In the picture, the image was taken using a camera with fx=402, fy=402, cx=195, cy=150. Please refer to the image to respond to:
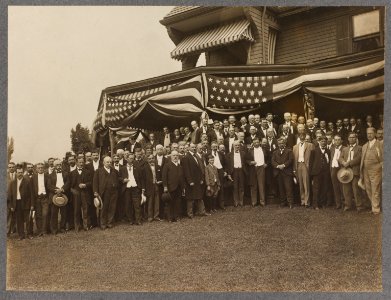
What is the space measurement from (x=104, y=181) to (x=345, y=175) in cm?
310

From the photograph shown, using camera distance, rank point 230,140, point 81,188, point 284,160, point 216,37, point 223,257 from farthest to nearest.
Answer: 1. point 216,37
2. point 230,140
3. point 81,188
4. point 284,160
5. point 223,257

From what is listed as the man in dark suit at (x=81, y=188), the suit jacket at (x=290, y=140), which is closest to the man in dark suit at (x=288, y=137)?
the suit jacket at (x=290, y=140)

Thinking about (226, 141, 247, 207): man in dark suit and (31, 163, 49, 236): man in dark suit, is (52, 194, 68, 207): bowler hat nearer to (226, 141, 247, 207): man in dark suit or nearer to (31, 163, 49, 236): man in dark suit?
(31, 163, 49, 236): man in dark suit

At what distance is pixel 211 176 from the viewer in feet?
17.6

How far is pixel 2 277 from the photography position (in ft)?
16.1

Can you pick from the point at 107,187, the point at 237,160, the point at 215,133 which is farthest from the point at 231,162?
the point at 107,187

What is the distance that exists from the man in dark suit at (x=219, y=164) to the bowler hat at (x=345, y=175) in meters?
1.48

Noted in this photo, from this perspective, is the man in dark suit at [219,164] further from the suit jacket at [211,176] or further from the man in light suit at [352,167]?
the man in light suit at [352,167]

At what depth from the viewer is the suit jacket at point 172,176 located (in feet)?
17.6

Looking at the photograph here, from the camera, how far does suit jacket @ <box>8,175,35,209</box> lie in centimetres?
502

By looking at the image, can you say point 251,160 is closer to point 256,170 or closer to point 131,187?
point 256,170

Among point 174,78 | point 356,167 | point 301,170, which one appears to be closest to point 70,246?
point 174,78

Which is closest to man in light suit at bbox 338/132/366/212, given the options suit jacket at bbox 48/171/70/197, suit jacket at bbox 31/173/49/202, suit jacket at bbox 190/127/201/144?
suit jacket at bbox 190/127/201/144

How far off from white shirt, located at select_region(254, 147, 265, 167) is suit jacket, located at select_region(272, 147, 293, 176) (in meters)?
0.15
